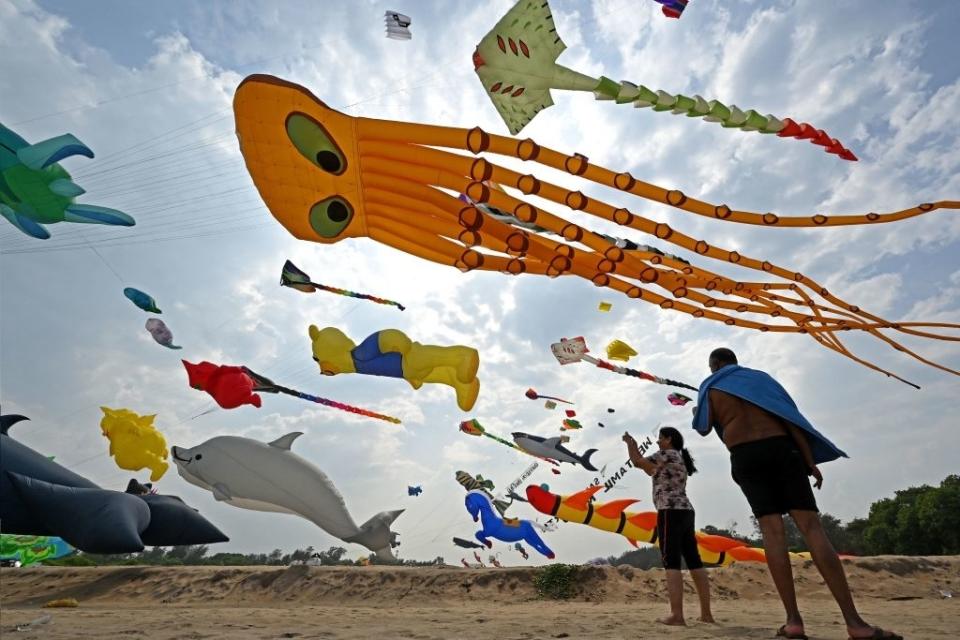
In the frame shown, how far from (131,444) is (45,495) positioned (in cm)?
525

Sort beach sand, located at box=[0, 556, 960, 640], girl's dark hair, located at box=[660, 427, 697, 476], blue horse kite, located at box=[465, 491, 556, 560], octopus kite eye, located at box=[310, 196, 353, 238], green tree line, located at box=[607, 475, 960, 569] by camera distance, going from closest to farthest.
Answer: girl's dark hair, located at box=[660, 427, 697, 476] < beach sand, located at box=[0, 556, 960, 640] < octopus kite eye, located at box=[310, 196, 353, 238] < blue horse kite, located at box=[465, 491, 556, 560] < green tree line, located at box=[607, 475, 960, 569]

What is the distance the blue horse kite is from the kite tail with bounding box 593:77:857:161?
12.1m

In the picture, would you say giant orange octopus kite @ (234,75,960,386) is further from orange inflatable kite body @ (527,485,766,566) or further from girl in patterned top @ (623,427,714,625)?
orange inflatable kite body @ (527,485,766,566)

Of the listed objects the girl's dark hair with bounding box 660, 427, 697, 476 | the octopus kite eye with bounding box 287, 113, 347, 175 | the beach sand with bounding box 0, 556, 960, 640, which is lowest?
the beach sand with bounding box 0, 556, 960, 640

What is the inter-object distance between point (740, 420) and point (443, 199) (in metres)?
3.65

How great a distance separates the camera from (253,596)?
947 centimetres

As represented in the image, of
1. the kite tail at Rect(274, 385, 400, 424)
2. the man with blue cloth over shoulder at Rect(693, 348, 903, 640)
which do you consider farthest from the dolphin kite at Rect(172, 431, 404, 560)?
the man with blue cloth over shoulder at Rect(693, 348, 903, 640)

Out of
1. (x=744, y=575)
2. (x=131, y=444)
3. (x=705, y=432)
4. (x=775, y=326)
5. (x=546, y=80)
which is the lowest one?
(x=744, y=575)

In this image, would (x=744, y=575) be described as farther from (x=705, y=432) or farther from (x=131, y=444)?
(x=131, y=444)

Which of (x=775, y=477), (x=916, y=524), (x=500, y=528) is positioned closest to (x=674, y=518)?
(x=775, y=477)

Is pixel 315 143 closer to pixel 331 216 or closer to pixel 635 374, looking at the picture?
pixel 331 216

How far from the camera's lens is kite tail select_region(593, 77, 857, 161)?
17.4 ft

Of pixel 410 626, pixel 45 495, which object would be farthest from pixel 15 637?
pixel 45 495

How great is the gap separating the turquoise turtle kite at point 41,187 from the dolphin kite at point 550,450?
40.6 ft
